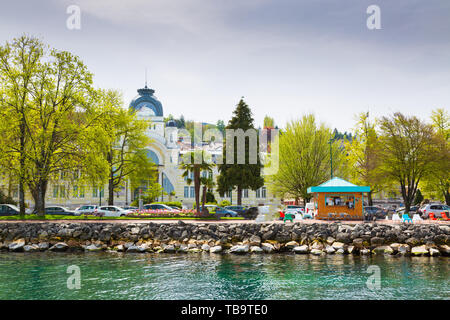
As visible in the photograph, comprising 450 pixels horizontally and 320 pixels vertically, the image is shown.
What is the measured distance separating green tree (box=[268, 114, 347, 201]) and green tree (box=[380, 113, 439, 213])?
9.26 metres

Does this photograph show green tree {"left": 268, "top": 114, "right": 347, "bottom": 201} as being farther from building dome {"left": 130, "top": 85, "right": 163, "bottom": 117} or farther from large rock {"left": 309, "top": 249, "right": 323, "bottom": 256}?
building dome {"left": 130, "top": 85, "right": 163, "bottom": 117}

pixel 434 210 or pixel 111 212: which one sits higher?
pixel 434 210

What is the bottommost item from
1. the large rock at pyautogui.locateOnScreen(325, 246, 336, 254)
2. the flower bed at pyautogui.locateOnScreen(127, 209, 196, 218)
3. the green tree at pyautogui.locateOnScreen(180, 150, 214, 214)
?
the large rock at pyautogui.locateOnScreen(325, 246, 336, 254)

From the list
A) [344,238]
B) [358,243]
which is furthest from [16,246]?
[358,243]

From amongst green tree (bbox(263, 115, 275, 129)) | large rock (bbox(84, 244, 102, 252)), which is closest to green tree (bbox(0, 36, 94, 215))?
large rock (bbox(84, 244, 102, 252))

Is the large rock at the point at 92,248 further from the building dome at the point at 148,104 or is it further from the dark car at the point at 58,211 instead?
the building dome at the point at 148,104

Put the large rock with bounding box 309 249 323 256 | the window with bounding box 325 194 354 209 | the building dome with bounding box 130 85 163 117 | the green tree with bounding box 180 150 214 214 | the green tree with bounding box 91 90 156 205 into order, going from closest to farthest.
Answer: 1. the large rock with bounding box 309 249 323 256
2. the window with bounding box 325 194 354 209
3. the green tree with bounding box 180 150 214 214
4. the green tree with bounding box 91 90 156 205
5. the building dome with bounding box 130 85 163 117

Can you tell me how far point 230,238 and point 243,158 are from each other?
25966mm

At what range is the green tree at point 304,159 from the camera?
152ft

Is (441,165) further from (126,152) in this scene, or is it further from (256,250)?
(126,152)

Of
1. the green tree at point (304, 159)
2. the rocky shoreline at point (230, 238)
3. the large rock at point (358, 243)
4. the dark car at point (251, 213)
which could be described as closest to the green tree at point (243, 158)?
the green tree at point (304, 159)

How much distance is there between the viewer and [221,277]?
56.5 feet

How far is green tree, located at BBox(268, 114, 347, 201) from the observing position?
4631 centimetres
